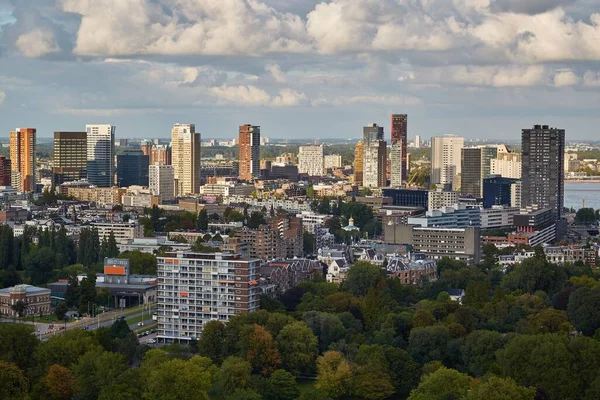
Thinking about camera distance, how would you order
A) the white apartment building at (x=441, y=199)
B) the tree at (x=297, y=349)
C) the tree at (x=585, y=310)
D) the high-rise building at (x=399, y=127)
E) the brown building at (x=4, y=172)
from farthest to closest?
1. the high-rise building at (x=399, y=127)
2. the brown building at (x=4, y=172)
3. the white apartment building at (x=441, y=199)
4. the tree at (x=585, y=310)
5. the tree at (x=297, y=349)

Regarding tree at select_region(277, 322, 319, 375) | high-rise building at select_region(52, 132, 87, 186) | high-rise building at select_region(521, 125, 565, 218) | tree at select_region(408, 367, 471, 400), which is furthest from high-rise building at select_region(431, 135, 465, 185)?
tree at select_region(408, 367, 471, 400)

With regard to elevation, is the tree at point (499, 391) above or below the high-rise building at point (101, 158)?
below

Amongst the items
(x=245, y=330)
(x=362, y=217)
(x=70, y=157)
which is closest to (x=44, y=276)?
(x=245, y=330)

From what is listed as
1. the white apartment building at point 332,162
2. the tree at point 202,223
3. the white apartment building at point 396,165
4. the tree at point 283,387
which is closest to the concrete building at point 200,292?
the tree at point 283,387

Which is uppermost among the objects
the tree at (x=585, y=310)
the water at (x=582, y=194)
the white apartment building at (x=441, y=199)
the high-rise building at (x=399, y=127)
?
the high-rise building at (x=399, y=127)

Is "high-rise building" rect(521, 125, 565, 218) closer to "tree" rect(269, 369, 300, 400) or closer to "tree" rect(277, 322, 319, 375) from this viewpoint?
"tree" rect(277, 322, 319, 375)

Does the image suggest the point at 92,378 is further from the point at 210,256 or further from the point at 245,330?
the point at 210,256

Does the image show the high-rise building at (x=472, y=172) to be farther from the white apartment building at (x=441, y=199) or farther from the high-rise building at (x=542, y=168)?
the high-rise building at (x=542, y=168)
